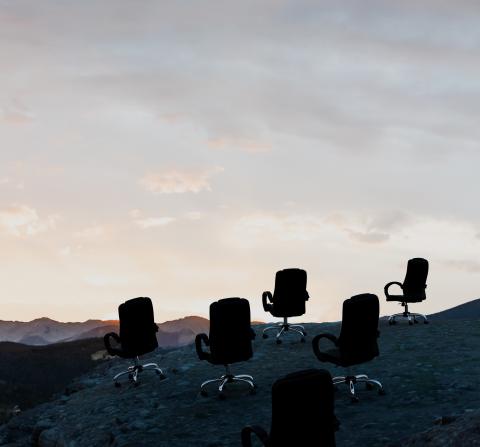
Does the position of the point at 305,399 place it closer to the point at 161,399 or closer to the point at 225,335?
the point at 225,335

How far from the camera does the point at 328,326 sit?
52.3ft

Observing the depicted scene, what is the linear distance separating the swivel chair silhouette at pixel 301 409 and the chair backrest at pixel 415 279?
983 centimetres

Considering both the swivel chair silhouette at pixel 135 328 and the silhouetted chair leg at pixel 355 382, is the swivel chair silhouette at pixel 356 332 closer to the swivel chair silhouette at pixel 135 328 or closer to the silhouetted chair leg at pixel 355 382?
the silhouetted chair leg at pixel 355 382

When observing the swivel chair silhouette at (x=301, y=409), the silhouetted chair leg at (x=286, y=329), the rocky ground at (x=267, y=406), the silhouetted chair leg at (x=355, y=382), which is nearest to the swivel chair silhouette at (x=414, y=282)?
the rocky ground at (x=267, y=406)

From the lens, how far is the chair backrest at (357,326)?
326 inches

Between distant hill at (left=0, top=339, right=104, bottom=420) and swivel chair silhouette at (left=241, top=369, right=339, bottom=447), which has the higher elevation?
swivel chair silhouette at (left=241, top=369, right=339, bottom=447)

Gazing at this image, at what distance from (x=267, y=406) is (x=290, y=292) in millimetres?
4483

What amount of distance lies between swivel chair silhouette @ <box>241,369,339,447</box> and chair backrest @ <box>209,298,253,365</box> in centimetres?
395

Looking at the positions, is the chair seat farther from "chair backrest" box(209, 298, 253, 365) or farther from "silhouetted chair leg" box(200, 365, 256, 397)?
"chair backrest" box(209, 298, 253, 365)

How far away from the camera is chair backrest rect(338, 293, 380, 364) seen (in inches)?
326

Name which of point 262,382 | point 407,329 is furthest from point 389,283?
point 262,382

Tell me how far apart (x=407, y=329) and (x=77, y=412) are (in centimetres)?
732

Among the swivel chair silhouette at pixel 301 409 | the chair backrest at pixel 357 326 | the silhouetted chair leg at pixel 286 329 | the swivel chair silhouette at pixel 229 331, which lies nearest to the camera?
the swivel chair silhouette at pixel 301 409

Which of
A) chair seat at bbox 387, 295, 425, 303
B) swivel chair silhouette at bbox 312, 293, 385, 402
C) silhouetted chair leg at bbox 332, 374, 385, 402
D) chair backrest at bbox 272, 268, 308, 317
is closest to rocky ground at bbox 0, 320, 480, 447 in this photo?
silhouetted chair leg at bbox 332, 374, 385, 402
